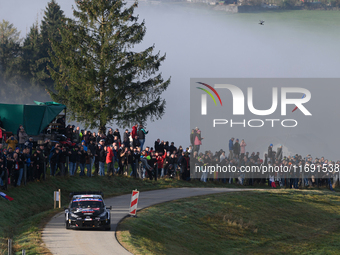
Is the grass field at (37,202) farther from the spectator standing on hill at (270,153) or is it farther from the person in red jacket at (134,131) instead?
the spectator standing on hill at (270,153)

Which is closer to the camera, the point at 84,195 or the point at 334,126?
the point at 84,195

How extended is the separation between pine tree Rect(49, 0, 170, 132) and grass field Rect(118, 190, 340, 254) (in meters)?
16.5

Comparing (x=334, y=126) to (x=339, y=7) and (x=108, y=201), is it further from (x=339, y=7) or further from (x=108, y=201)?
(x=339, y=7)

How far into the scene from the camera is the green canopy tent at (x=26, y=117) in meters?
33.1

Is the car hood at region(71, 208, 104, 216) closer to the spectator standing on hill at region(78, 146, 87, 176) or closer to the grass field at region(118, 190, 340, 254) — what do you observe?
the grass field at region(118, 190, 340, 254)

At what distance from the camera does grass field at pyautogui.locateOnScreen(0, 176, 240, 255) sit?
Answer: 63.0 feet

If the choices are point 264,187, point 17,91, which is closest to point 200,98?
point 264,187

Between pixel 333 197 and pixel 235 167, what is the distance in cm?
932

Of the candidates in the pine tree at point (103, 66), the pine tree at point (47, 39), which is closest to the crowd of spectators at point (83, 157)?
the pine tree at point (103, 66)

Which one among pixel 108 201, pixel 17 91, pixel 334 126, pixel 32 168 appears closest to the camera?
pixel 32 168

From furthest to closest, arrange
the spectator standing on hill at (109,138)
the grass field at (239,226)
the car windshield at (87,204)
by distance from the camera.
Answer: the spectator standing on hill at (109,138)
the grass field at (239,226)
the car windshield at (87,204)

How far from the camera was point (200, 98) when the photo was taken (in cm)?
4244

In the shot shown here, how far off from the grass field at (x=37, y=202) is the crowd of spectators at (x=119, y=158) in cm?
60

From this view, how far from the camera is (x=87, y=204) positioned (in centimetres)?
2100
